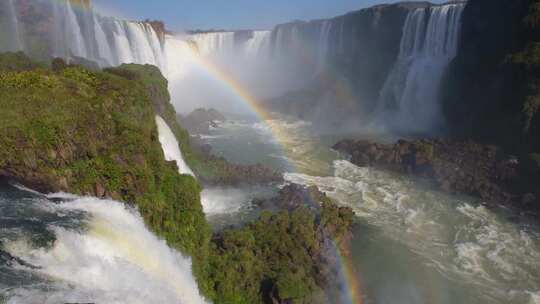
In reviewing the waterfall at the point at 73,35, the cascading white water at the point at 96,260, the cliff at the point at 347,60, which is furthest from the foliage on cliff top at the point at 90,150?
the cliff at the point at 347,60

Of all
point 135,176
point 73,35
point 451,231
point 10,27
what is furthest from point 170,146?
point 73,35

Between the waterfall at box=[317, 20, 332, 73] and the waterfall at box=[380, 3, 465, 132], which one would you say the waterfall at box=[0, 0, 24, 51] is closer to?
the waterfall at box=[380, 3, 465, 132]

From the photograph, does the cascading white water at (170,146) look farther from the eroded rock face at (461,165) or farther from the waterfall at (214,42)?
the waterfall at (214,42)

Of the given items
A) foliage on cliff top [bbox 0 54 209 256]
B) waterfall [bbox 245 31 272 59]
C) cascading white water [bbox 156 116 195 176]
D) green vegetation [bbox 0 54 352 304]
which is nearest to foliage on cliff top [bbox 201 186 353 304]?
green vegetation [bbox 0 54 352 304]

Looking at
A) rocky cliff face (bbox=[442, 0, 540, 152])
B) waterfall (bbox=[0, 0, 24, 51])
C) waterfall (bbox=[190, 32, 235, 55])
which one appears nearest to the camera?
rocky cliff face (bbox=[442, 0, 540, 152])

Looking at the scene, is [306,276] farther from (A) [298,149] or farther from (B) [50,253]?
(A) [298,149]

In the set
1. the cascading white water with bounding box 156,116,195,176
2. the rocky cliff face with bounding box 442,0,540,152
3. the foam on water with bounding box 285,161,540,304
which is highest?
the rocky cliff face with bounding box 442,0,540,152
